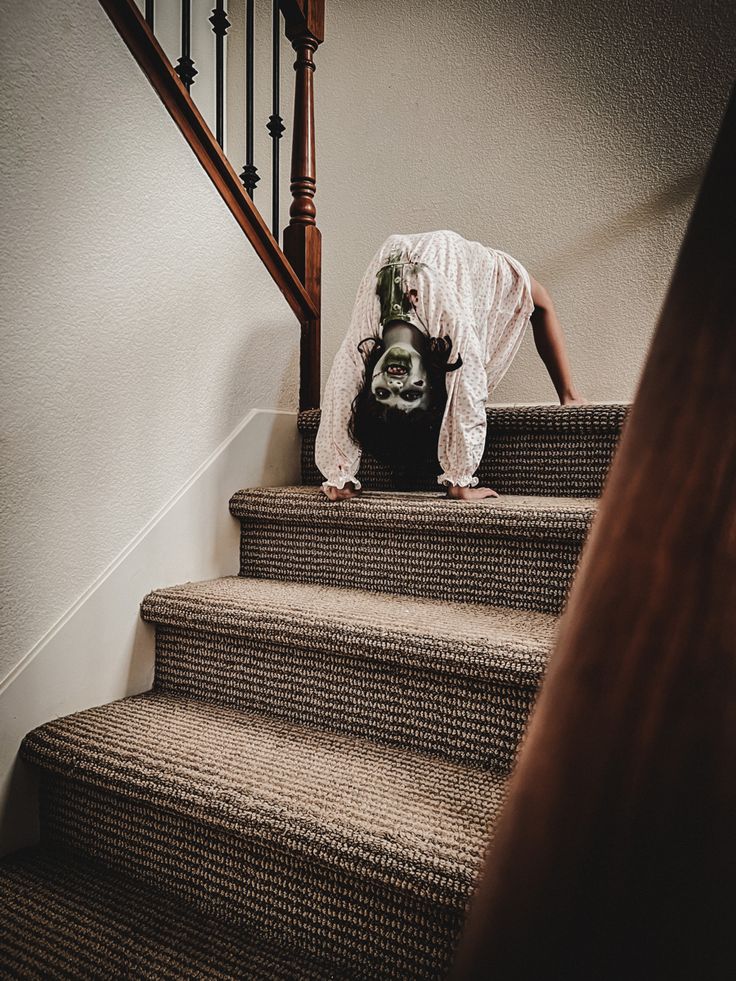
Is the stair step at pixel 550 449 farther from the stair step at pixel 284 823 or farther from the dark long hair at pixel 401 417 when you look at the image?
the stair step at pixel 284 823

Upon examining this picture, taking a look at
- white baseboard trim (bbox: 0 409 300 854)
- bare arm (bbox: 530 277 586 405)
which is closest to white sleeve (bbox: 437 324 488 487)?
white baseboard trim (bbox: 0 409 300 854)

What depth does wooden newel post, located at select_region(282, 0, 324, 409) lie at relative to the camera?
1.84 m

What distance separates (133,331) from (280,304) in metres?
0.54

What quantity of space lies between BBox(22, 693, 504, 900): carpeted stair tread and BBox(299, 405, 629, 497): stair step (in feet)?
2.40

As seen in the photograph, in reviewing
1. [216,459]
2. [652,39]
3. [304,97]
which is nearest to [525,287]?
[304,97]

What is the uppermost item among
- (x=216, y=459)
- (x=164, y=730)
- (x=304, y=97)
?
(x=304, y=97)

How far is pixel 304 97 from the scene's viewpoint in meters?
1.87

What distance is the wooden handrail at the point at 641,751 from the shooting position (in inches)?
7.9

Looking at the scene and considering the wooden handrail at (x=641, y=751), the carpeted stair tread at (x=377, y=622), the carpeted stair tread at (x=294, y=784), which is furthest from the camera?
the carpeted stair tread at (x=377, y=622)

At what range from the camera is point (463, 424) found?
1.48 meters

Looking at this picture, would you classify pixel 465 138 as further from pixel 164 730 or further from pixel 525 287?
pixel 164 730

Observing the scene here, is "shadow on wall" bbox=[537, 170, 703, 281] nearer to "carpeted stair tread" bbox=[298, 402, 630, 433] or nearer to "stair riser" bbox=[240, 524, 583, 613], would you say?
"carpeted stair tread" bbox=[298, 402, 630, 433]

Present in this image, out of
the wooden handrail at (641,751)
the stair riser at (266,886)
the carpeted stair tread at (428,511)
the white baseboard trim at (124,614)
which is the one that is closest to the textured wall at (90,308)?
the white baseboard trim at (124,614)

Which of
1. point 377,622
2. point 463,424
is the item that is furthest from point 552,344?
point 377,622
